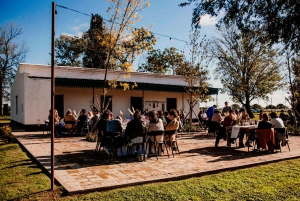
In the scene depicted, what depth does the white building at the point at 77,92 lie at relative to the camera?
606 inches

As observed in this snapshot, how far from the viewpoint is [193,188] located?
4.73m

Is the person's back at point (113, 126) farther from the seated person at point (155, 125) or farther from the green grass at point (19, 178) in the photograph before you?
the green grass at point (19, 178)

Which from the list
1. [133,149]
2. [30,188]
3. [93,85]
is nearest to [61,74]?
[93,85]

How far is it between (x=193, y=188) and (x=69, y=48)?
34251 millimetres

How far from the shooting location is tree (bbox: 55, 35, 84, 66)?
35.3 meters

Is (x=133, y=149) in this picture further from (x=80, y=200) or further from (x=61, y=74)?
(x=61, y=74)

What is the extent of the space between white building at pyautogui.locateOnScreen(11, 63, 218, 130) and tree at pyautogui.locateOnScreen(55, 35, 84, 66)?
17.5 metres

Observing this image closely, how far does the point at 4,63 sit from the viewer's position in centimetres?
3538

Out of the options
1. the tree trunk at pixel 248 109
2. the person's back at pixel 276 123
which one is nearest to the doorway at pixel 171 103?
the tree trunk at pixel 248 109

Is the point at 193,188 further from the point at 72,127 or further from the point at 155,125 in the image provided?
the point at 72,127

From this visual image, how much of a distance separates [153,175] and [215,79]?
24.8m

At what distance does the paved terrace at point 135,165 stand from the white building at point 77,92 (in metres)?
5.37

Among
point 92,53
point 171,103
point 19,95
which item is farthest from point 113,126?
point 92,53

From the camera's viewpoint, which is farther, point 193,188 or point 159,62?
point 159,62
